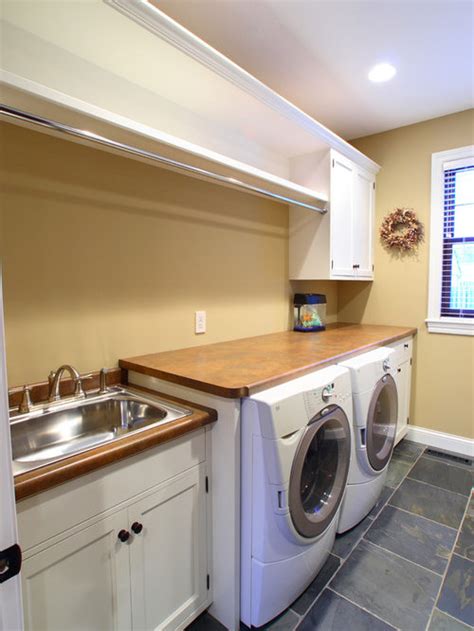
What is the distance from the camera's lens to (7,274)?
1.30m

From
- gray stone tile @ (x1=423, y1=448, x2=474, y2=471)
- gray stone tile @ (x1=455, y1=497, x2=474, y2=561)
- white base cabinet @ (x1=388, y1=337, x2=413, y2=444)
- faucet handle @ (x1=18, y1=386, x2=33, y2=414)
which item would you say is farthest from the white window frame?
faucet handle @ (x1=18, y1=386, x2=33, y2=414)

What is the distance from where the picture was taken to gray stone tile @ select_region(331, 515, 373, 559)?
1.73 m

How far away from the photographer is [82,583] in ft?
3.18

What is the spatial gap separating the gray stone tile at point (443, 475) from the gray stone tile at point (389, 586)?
834 millimetres

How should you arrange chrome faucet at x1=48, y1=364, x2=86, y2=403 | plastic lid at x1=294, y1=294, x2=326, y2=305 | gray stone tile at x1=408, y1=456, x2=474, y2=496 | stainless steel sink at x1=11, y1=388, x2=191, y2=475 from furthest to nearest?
plastic lid at x1=294, y1=294, x2=326, y2=305, gray stone tile at x1=408, y1=456, x2=474, y2=496, chrome faucet at x1=48, y1=364, x2=86, y2=403, stainless steel sink at x1=11, y1=388, x2=191, y2=475

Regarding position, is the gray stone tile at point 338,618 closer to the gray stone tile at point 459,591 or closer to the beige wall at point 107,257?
the gray stone tile at point 459,591

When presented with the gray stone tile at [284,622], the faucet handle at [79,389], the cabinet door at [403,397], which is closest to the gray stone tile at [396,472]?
the cabinet door at [403,397]

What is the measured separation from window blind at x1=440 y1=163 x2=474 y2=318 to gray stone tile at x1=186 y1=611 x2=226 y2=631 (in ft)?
8.37

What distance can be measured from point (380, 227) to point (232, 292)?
1.59m

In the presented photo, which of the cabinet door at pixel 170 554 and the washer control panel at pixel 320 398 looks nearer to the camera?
the cabinet door at pixel 170 554

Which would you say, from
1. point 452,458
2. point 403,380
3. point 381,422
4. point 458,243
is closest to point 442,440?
point 452,458

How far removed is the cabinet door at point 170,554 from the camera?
111cm

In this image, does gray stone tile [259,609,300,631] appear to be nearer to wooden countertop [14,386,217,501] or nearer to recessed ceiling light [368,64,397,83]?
wooden countertop [14,386,217,501]

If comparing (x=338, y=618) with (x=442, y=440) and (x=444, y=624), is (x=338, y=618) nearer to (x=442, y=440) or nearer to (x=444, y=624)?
(x=444, y=624)
